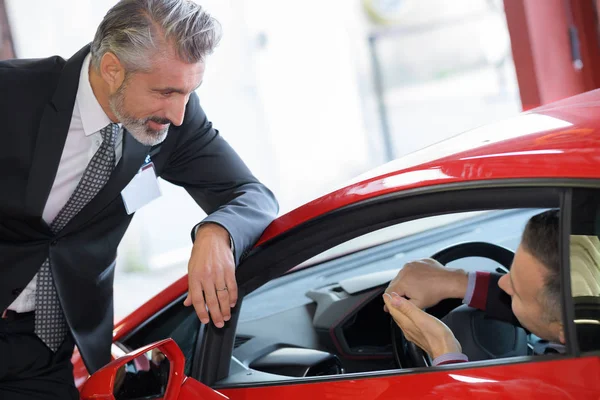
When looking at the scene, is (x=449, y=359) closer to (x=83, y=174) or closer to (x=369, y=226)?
(x=369, y=226)

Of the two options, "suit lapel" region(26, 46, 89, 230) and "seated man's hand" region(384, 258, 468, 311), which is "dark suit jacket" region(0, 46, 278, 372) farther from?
"seated man's hand" region(384, 258, 468, 311)

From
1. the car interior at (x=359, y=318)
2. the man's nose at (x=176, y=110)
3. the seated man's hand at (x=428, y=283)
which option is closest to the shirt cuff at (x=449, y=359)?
the car interior at (x=359, y=318)

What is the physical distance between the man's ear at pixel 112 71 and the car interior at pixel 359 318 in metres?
0.59

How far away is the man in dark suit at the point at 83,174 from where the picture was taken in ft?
6.15

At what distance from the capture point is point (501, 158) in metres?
1.33

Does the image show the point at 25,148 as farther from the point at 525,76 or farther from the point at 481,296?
the point at 525,76

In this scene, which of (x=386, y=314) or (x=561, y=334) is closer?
(x=561, y=334)

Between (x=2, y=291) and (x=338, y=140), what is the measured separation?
7.84 m

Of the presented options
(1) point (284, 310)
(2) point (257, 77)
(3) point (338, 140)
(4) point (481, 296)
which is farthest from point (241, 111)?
(4) point (481, 296)

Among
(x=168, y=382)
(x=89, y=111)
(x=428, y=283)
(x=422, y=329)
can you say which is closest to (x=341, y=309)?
(x=428, y=283)

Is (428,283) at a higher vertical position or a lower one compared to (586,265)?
lower

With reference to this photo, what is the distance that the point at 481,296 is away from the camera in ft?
5.64

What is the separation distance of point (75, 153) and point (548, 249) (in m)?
1.23

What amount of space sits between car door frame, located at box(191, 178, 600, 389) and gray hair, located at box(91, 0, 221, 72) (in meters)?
0.54
